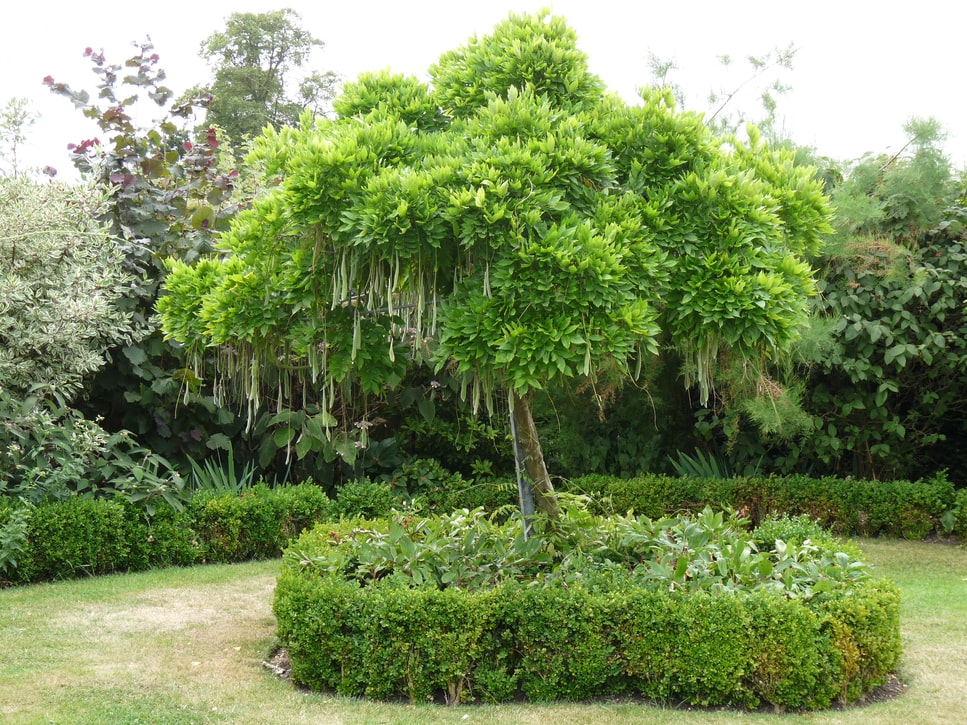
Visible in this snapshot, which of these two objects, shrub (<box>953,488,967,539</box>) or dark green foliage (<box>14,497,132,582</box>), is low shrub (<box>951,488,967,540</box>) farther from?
dark green foliage (<box>14,497,132,582</box>)

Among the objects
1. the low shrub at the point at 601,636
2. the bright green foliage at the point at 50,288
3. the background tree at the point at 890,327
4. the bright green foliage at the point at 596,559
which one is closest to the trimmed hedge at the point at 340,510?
the background tree at the point at 890,327

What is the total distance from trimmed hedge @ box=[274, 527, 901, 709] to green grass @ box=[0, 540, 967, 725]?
12cm

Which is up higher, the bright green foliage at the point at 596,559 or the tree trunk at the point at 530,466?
the tree trunk at the point at 530,466

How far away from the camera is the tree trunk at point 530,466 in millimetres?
5262

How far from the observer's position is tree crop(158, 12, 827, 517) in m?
4.09

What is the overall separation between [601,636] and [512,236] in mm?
1954

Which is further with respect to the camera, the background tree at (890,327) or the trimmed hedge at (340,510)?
the background tree at (890,327)

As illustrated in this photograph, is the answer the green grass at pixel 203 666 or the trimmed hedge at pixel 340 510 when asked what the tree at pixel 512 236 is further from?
the trimmed hedge at pixel 340 510

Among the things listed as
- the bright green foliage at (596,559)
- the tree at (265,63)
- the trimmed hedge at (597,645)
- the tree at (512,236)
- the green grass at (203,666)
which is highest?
the tree at (265,63)

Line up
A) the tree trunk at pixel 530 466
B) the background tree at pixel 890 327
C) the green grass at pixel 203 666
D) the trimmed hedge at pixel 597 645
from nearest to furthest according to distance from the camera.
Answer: the green grass at pixel 203 666 < the trimmed hedge at pixel 597 645 < the tree trunk at pixel 530 466 < the background tree at pixel 890 327

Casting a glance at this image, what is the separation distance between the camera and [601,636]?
456 cm

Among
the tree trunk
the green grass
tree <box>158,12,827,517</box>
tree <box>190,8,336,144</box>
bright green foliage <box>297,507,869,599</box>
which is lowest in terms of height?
the green grass

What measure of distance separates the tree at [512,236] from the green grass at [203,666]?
1454 mm

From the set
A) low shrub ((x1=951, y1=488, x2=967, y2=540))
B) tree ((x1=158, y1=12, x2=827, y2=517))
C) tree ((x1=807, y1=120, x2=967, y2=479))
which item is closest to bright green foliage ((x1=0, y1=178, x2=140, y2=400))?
tree ((x1=158, y1=12, x2=827, y2=517))
